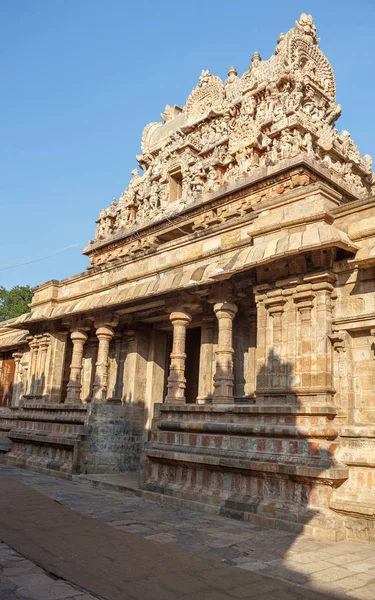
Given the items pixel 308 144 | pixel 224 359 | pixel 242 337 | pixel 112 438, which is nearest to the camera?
pixel 224 359

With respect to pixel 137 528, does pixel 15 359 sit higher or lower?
higher

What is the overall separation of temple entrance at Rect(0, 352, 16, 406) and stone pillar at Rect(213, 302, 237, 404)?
1363cm

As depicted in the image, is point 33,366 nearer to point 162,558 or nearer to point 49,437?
point 49,437

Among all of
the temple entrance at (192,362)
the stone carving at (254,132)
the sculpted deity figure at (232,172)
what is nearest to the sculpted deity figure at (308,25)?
the stone carving at (254,132)

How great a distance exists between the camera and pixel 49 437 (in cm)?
1388

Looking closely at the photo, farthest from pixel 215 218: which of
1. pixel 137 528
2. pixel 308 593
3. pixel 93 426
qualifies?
pixel 308 593

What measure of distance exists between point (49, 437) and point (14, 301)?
26138 millimetres

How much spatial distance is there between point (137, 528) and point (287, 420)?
9.21 ft

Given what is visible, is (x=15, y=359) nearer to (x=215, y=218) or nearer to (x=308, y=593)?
(x=215, y=218)

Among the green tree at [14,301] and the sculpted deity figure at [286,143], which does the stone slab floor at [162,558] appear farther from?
the green tree at [14,301]

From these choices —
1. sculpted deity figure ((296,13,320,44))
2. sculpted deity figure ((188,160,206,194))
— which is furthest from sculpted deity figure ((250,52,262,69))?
sculpted deity figure ((188,160,206,194))

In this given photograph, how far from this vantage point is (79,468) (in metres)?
12.6

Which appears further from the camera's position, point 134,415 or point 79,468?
point 134,415

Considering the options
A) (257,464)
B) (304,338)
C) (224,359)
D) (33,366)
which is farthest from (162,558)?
(33,366)
